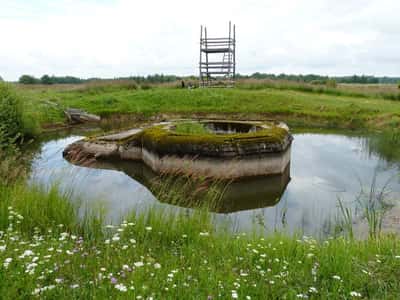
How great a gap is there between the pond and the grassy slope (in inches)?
211

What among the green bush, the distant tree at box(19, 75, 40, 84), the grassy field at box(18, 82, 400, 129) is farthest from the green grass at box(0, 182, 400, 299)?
the distant tree at box(19, 75, 40, 84)

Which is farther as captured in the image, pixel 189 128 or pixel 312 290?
pixel 189 128

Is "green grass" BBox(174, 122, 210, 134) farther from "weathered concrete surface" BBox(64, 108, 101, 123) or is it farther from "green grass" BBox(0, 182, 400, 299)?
"weathered concrete surface" BBox(64, 108, 101, 123)

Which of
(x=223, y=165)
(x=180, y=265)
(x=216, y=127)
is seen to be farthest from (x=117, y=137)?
(x=180, y=265)

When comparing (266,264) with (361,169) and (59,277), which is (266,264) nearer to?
(59,277)

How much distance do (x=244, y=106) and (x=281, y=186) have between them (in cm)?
1146

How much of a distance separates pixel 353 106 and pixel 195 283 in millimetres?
18281

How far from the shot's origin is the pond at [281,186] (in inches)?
211

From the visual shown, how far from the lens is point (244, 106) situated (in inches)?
742

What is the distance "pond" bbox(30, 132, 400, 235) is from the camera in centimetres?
536

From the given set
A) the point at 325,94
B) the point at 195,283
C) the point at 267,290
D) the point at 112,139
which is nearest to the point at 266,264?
the point at 267,290

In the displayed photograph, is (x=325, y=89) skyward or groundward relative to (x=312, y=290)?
skyward

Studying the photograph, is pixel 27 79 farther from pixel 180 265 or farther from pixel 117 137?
pixel 180 265

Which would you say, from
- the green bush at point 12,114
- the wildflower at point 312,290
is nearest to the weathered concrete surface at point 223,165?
the green bush at point 12,114
